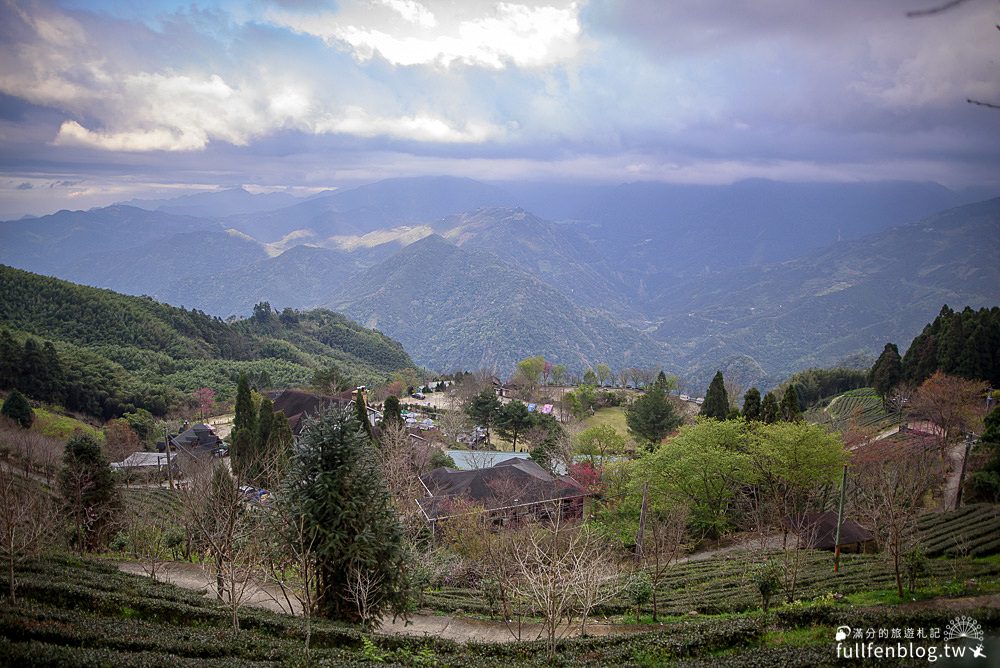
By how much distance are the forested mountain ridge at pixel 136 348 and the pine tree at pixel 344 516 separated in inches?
2296

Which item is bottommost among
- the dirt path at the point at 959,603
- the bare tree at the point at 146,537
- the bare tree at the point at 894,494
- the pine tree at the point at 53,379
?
the bare tree at the point at 146,537

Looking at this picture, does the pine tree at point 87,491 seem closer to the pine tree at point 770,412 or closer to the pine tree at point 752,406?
the pine tree at point 770,412

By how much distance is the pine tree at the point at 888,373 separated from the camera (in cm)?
5481

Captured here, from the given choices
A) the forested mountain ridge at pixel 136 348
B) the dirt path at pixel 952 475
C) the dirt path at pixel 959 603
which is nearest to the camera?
the dirt path at pixel 959 603

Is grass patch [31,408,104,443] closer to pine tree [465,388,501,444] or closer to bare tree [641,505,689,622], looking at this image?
pine tree [465,388,501,444]

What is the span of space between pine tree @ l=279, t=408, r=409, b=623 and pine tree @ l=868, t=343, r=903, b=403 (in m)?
55.1

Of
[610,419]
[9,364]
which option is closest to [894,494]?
[610,419]

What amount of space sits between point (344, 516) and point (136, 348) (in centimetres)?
8310

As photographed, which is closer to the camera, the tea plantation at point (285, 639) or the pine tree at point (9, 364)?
the tea plantation at point (285, 639)

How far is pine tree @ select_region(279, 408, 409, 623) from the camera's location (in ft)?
44.8

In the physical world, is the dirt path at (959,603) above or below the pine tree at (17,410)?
below

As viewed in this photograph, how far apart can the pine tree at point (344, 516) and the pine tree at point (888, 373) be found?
5512 cm

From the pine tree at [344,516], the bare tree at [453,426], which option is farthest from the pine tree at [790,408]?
the pine tree at [344,516]

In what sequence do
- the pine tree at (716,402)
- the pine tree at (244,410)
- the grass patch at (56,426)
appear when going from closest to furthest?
1. the pine tree at (244,410)
2. the grass patch at (56,426)
3. the pine tree at (716,402)
